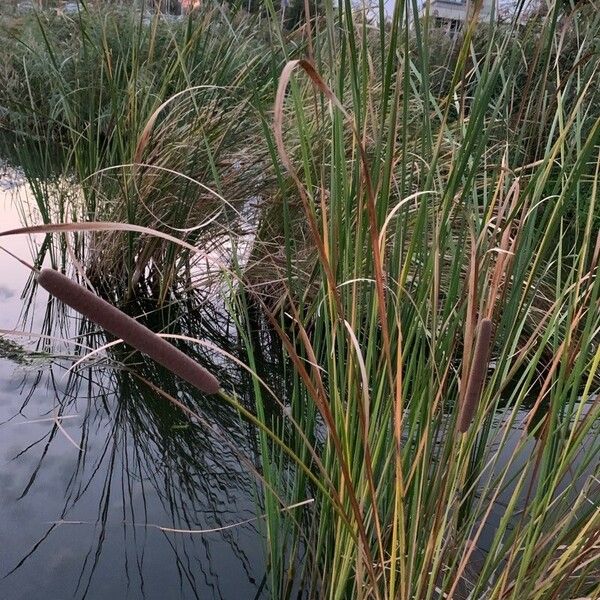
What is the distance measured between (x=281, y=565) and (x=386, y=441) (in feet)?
0.90

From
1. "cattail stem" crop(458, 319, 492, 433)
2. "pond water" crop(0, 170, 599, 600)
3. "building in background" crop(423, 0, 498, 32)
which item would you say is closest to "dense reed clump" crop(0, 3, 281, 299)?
"pond water" crop(0, 170, 599, 600)

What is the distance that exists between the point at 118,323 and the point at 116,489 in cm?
107

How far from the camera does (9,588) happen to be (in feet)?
3.84

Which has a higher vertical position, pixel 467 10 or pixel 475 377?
pixel 467 10

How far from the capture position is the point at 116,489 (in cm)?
142

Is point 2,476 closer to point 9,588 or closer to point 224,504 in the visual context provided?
point 9,588

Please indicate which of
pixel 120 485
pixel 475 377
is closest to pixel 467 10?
pixel 475 377

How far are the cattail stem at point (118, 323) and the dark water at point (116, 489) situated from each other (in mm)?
497

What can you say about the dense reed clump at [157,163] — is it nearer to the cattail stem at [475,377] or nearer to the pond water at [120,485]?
the pond water at [120,485]

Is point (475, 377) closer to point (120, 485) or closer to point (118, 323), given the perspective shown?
point (118, 323)

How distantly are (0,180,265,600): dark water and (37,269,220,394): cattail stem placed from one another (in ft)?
1.63

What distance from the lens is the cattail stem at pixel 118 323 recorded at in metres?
0.40

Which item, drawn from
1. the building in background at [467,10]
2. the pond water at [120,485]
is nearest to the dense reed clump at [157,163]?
the pond water at [120,485]

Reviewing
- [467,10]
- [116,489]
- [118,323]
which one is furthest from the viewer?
[116,489]
